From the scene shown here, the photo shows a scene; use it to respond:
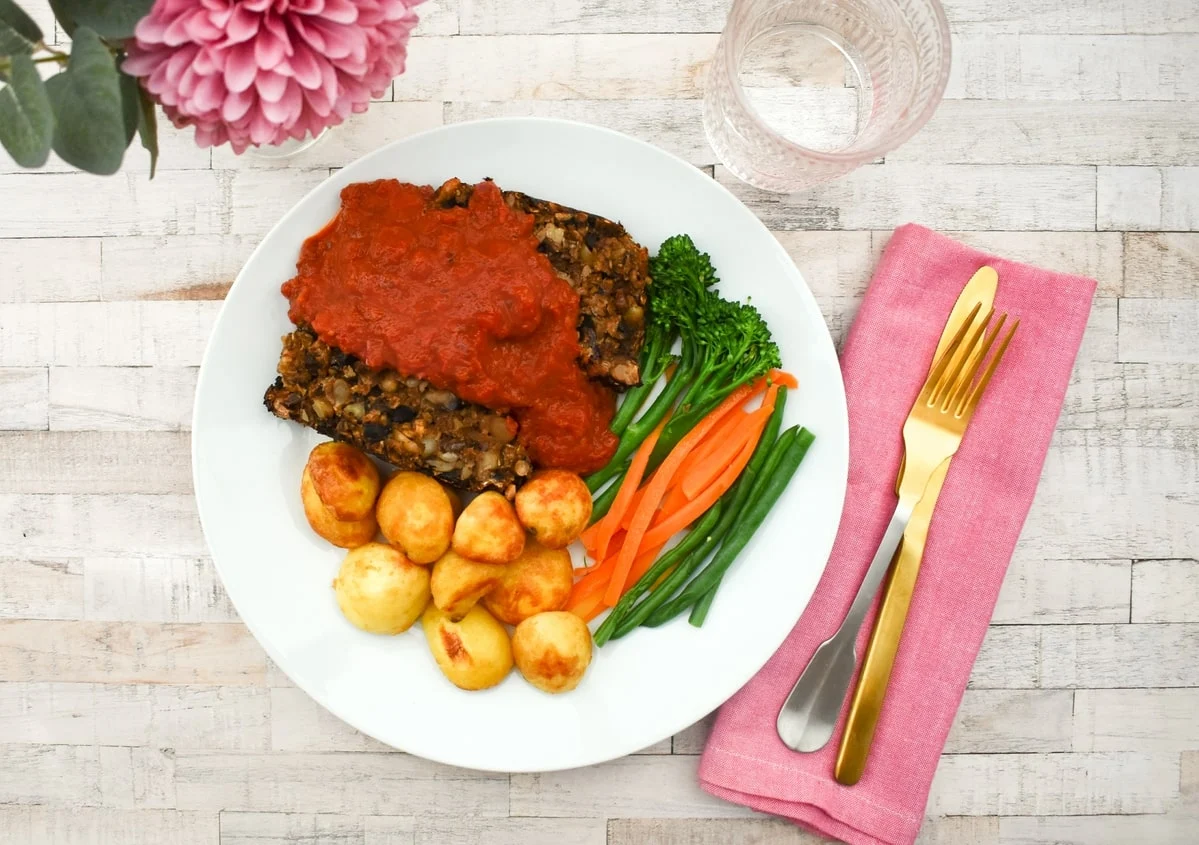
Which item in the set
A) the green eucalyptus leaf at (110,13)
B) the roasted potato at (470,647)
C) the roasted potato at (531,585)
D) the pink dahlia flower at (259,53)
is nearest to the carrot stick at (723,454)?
the roasted potato at (531,585)

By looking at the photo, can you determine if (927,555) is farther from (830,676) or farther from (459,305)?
(459,305)

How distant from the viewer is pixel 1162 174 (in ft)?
9.94

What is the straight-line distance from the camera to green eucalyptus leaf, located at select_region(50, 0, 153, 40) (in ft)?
5.68

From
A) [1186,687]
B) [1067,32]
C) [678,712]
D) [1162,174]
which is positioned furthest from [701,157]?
[1186,687]

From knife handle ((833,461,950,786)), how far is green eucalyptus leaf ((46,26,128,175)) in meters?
2.46

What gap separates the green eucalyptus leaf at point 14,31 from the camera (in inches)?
66.2

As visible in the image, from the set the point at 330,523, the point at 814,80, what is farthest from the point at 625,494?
the point at 814,80

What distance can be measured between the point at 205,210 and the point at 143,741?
190 centimetres

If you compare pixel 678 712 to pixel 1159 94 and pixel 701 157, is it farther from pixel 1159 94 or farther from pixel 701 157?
pixel 1159 94

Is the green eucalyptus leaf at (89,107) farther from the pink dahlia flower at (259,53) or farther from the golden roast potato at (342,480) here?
the golden roast potato at (342,480)

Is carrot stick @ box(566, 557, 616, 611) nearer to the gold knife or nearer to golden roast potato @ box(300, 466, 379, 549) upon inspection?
golden roast potato @ box(300, 466, 379, 549)

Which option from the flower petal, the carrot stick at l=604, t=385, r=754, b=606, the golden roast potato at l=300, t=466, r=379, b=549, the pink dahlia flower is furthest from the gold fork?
the flower petal

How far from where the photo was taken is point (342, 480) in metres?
2.53

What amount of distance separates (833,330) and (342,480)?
5.62ft
